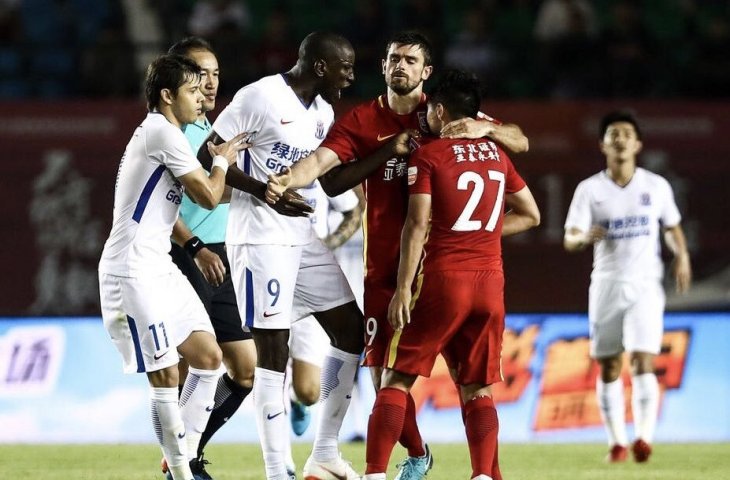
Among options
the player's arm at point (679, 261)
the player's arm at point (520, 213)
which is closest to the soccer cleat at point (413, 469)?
the player's arm at point (520, 213)

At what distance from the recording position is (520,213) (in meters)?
7.10

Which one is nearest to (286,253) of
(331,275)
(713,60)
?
(331,275)

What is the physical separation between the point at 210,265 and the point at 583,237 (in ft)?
9.90

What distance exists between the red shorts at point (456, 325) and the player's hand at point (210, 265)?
3.57 ft

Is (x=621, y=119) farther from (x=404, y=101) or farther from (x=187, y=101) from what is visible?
(x=187, y=101)

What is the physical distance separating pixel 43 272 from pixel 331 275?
21.4ft

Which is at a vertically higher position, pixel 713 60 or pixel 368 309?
A: pixel 713 60

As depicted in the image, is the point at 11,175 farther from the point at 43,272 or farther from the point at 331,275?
the point at 331,275

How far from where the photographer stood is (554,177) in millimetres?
13289

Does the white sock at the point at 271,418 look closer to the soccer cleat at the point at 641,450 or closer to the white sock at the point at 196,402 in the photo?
the white sock at the point at 196,402

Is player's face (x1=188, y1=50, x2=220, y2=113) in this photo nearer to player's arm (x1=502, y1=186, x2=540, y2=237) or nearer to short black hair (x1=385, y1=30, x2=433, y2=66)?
short black hair (x1=385, y1=30, x2=433, y2=66)

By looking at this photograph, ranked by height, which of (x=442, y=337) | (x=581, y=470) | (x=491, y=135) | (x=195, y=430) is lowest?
(x=581, y=470)

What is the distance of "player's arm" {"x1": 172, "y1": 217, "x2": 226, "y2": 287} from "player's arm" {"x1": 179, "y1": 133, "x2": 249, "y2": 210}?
Answer: 1.95 ft

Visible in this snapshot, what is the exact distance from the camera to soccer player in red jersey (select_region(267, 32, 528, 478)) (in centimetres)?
694
